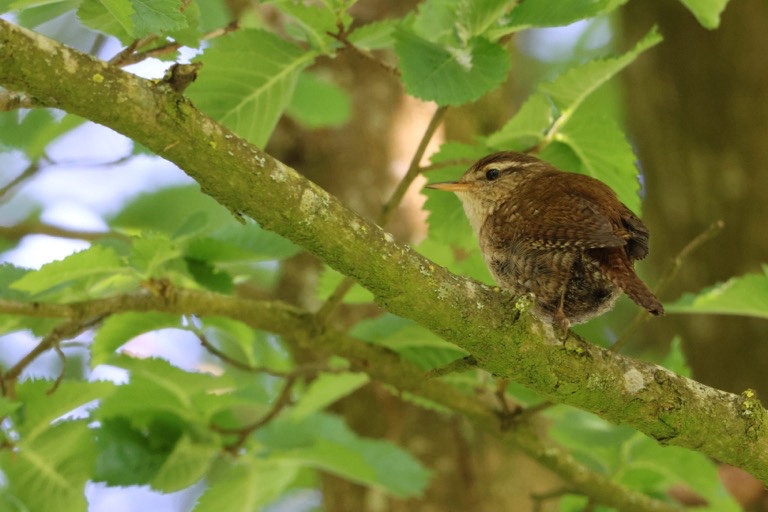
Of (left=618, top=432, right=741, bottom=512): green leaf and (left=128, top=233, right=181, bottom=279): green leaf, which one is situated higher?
(left=128, top=233, right=181, bottom=279): green leaf

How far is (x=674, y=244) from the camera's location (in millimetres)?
5918

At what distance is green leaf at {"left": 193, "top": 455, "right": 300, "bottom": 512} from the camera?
3.08 meters

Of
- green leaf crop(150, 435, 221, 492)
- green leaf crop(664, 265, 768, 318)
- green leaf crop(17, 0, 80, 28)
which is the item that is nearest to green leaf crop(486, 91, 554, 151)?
green leaf crop(664, 265, 768, 318)

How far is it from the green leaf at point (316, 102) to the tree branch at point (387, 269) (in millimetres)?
2201

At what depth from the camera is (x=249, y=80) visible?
2.61m

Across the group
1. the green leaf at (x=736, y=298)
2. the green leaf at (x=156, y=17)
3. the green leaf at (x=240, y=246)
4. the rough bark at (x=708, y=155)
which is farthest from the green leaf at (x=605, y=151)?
the rough bark at (x=708, y=155)

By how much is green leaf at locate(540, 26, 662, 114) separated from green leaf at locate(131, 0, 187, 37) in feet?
3.83

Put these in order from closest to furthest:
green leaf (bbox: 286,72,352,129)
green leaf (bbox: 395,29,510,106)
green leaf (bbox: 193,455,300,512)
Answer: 1. green leaf (bbox: 395,29,510,106)
2. green leaf (bbox: 193,455,300,512)
3. green leaf (bbox: 286,72,352,129)

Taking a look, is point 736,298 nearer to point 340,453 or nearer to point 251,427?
point 340,453

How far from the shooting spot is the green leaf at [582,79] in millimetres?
2596

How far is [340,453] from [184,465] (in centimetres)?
51

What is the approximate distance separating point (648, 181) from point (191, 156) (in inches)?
194

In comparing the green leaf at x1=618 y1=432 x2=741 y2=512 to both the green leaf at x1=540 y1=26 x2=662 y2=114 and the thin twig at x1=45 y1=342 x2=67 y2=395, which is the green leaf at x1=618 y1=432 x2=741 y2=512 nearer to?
the green leaf at x1=540 y1=26 x2=662 y2=114

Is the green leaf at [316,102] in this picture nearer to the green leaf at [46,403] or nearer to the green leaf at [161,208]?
the green leaf at [161,208]
